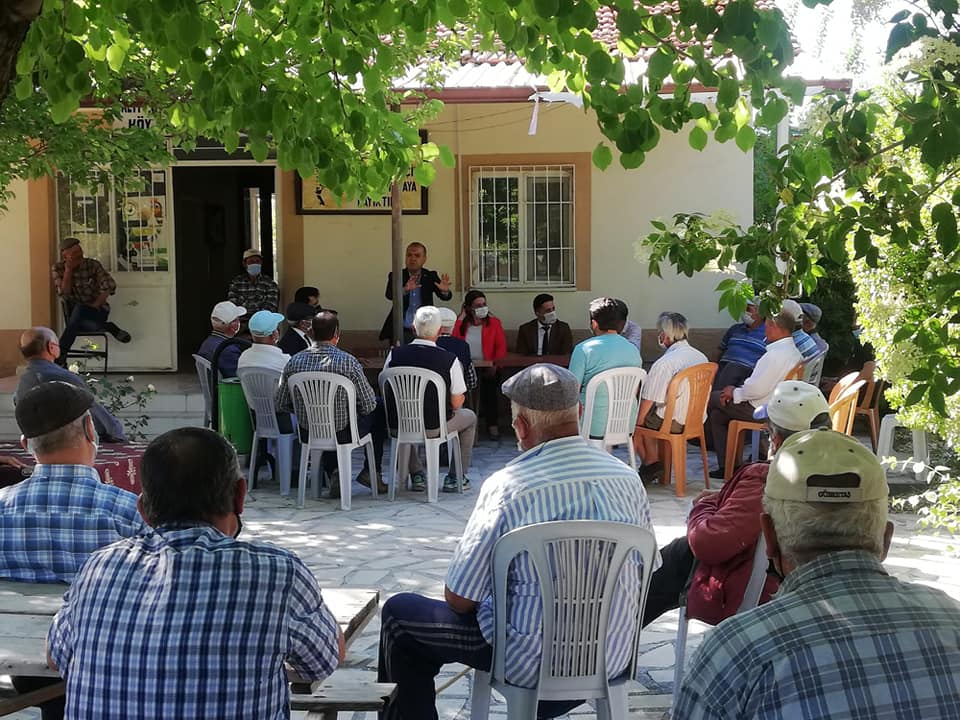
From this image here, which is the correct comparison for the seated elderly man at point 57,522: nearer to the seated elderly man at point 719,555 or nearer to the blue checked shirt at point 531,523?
the blue checked shirt at point 531,523

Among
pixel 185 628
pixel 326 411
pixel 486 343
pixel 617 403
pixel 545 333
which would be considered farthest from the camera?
pixel 545 333

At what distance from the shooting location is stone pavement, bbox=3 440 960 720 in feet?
16.3

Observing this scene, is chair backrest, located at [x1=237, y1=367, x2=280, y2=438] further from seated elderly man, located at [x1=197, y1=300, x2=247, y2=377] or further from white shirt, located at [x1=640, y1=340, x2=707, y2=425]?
white shirt, located at [x1=640, y1=340, x2=707, y2=425]

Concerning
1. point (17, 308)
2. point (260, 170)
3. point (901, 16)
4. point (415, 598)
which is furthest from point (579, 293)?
point (901, 16)

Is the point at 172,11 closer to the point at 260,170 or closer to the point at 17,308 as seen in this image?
the point at 17,308

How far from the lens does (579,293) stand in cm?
1341

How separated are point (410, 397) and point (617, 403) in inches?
59.8

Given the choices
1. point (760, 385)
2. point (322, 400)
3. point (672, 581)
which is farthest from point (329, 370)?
point (672, 581)

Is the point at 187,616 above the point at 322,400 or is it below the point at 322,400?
above

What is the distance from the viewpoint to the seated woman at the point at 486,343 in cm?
1209

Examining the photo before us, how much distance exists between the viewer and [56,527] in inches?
140

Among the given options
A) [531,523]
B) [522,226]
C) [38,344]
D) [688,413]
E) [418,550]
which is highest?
[522,226]

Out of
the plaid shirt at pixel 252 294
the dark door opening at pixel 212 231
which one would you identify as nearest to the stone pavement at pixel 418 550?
the plaid shirt at pixel 252 294

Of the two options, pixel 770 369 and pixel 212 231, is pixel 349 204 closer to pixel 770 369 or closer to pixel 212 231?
pixel 212 231
